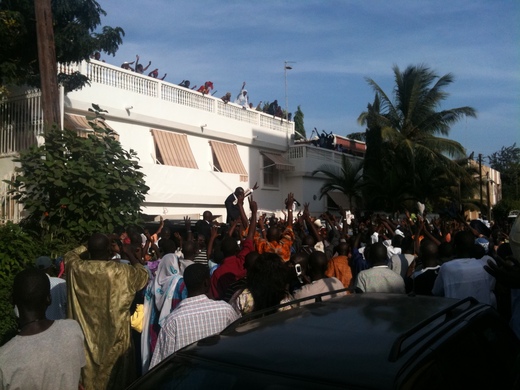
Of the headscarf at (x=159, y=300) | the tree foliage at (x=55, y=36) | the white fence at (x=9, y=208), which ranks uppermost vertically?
the tree foliage at (x=55, y=36)

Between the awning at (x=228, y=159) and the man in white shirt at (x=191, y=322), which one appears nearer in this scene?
the man in white shirt at (x=191, y=322)

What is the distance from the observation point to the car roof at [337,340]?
91.6 inches

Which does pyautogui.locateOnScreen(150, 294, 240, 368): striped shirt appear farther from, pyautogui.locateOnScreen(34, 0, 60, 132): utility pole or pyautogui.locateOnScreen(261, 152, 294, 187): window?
pyautogui.locateOnScreen(261, 152, 294, 187): window

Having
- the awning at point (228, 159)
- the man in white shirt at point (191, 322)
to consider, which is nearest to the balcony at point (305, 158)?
the awning at point (228, 159)

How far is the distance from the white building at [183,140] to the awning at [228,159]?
0.15ft

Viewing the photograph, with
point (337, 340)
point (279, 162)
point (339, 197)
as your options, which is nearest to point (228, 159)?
point (279, 162)

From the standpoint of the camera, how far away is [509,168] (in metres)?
61.7

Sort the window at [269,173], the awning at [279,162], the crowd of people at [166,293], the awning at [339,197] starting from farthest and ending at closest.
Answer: the awning at [339,197] < the window at [269,173] < the awning at [279,162] < the crowd of people at [166,293]

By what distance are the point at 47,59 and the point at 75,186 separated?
4527mm

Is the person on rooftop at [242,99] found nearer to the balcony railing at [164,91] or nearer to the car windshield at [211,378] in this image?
the balcony railing at [164,91]

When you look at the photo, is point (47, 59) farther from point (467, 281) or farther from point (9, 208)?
point (467, 281)

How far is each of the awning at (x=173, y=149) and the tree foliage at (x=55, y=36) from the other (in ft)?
24.9

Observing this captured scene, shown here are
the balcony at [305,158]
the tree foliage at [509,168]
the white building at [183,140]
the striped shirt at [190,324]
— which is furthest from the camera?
the tree foliage at [509,168]

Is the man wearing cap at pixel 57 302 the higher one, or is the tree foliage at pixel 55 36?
the tree foliage at pixel 55 36
